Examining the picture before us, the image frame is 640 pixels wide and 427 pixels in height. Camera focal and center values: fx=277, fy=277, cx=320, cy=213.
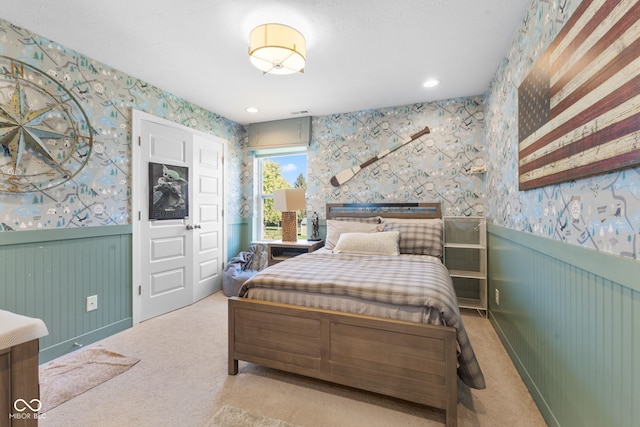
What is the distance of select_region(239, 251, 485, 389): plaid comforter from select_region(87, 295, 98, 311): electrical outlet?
148cm

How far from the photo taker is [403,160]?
3.49 metres

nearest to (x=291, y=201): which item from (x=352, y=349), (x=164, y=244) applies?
(x=164, y=244)

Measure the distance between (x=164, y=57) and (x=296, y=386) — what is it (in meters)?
2.75

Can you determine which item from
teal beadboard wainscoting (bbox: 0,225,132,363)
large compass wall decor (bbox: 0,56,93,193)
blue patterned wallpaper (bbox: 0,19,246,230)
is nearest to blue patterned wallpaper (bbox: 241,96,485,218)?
blue patterned wallpaper (bbox: 0,19,246,230)

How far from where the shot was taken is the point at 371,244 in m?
2.73

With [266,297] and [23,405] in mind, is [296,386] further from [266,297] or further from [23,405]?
[23,405]

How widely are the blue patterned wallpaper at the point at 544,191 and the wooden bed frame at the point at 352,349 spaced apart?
29.7 inches

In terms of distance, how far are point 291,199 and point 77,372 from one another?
248cm

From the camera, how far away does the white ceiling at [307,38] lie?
1772 millimetres

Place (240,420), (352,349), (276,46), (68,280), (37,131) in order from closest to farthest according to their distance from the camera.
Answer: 1. (240,420)
2. (352,349)
3. (276,46)
4. (37,131)
5. (68,280)

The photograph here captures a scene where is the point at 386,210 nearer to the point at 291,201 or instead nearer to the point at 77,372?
the point at 291,201

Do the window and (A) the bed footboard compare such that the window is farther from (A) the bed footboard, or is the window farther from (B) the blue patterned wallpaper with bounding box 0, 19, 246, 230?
(A) the bed footboard

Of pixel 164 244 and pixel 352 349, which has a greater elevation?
pixel 164 244

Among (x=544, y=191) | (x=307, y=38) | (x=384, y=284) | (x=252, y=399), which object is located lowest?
(x=252, y=399)
